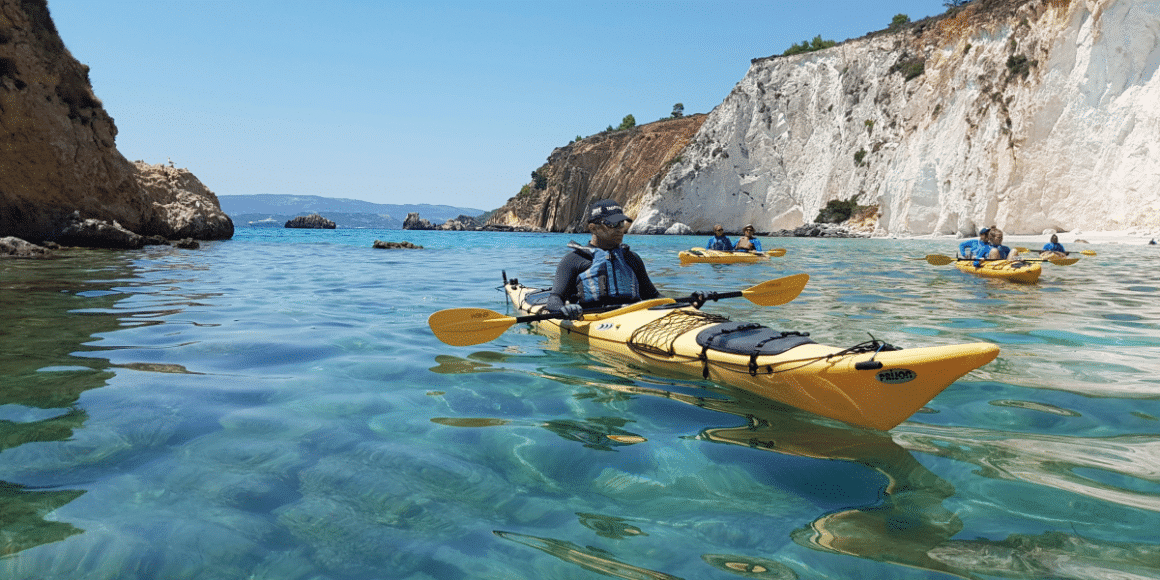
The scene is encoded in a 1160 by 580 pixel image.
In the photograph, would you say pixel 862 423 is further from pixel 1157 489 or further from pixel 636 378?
pixel 636 378

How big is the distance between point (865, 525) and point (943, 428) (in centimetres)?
151

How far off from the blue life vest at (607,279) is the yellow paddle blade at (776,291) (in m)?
1.17

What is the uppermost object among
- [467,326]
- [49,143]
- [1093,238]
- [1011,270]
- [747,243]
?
[49,143]

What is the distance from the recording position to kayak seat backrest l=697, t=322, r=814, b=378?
3.97 m

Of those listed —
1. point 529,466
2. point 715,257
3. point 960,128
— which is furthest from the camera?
point 960,128

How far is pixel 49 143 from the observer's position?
61.7 feet

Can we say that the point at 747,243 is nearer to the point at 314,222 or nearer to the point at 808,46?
the point at 808,46

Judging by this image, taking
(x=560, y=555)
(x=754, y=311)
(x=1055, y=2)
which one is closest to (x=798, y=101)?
(x=1055, y=2)

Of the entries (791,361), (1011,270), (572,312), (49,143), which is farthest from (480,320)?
(49,143)

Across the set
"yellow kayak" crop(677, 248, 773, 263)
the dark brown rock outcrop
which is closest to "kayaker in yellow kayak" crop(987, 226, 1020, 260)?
"yellow kayak" crop(677, 248, 773, 263)

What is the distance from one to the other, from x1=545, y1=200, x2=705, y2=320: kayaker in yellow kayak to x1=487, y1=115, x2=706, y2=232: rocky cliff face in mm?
55622

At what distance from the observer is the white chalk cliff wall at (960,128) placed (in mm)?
28703

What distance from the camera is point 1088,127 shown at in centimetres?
2986

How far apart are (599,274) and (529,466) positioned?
2940mm
